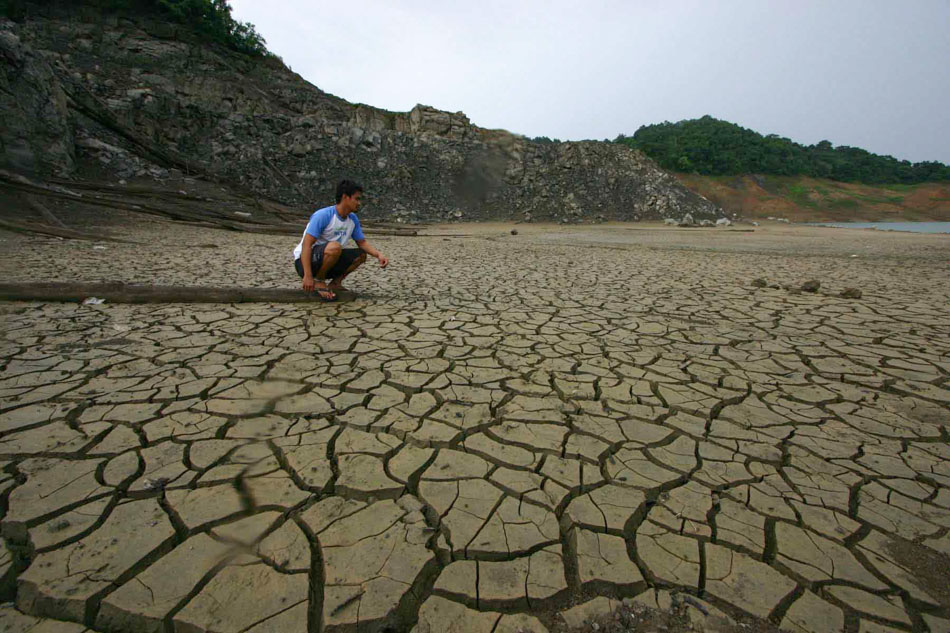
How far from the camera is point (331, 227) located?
13.0 ft

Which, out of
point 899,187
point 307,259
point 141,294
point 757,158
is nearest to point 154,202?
point 141,294

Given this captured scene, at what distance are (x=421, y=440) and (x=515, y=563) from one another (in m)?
0.73

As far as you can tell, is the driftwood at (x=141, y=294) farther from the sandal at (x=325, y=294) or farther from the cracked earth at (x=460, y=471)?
the cracked earth at (x=460, y=471)

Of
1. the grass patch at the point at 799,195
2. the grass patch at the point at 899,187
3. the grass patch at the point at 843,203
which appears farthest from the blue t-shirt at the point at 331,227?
the grass patch at the point at 899,187

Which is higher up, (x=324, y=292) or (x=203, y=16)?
(x=203, y=16)

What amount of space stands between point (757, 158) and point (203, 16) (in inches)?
1521

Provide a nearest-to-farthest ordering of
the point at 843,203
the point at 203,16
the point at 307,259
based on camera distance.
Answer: the point at 307,259 → the point at 203,16 → the point at 843,203

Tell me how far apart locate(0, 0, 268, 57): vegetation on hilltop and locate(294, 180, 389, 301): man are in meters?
21.8

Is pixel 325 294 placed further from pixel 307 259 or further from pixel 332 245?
pixel 332 245

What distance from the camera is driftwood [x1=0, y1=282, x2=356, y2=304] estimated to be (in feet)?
11.9

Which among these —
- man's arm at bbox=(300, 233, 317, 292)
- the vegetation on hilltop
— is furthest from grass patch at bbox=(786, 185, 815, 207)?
man's arm at bbox=(300, 233, 317, 292)

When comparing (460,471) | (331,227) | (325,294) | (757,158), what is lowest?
(460,471)

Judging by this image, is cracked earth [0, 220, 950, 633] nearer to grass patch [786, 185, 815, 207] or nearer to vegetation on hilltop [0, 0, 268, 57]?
vegetation on hilltop [0, 0, 268, 57]

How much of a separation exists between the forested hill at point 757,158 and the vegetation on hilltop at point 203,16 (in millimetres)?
29748
